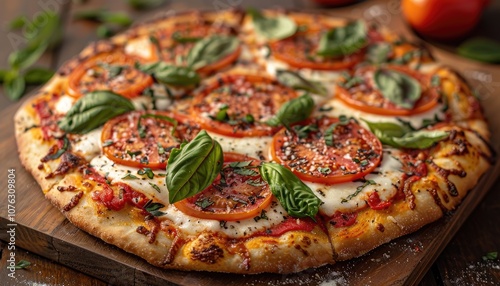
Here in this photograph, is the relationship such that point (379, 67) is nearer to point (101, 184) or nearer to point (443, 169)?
point (443, 169)

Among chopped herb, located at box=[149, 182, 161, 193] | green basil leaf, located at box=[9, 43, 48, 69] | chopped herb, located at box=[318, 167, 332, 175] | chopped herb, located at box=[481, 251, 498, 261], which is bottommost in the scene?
chopped herb, located at box=[481, 251, 498, 261]

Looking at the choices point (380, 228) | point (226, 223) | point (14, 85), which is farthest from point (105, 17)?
point (380, 228)

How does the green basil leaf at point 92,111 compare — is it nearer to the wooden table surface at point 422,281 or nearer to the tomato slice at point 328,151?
the wooden table surface at point 422,281

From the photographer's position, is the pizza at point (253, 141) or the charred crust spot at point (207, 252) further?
the pizza at point (253, 141)

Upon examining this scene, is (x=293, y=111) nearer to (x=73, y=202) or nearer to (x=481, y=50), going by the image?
(x=73, y=202)

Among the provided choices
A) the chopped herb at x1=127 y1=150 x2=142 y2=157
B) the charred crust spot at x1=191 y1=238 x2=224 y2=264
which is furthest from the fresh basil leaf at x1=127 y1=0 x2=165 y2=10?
the charred crust spot at x1=191 y1=238 x2=224 y2=264

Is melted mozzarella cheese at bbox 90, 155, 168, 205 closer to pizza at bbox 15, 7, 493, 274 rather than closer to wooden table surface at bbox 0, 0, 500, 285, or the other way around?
pizza at bbox 15, 7, 493, 274

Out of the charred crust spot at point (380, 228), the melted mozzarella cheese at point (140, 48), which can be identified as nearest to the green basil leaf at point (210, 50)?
the melted mozzarella cheese at point (140, 48)
